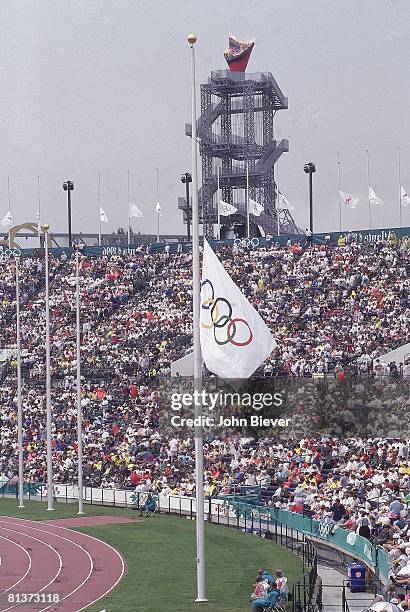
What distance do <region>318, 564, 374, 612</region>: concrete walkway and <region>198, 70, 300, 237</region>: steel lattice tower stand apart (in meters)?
52.5

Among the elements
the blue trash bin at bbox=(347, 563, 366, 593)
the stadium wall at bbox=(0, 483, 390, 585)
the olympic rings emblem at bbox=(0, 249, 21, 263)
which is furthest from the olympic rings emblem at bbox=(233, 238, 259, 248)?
the blue trash bin at bbox=(347, 563, 366, 593)

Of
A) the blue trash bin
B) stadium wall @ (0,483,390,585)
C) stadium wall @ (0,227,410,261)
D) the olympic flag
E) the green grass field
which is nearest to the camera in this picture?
the olympic flag

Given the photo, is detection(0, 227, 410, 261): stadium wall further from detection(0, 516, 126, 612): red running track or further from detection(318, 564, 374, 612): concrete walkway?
detection(318, 564, 374, 612): concrete walkway

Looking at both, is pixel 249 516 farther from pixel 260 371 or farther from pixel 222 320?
pixel 222 320

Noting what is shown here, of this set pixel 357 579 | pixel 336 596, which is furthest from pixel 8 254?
pixel 336 596

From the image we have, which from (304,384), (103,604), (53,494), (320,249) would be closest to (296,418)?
(304,384)

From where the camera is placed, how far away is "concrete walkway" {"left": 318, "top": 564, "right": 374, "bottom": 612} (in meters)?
25.7

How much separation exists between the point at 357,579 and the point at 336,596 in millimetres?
629

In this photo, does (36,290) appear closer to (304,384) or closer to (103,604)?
(304,384)

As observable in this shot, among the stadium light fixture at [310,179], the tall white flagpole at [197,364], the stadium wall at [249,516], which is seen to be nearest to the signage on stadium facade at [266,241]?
the stadium light fixture at [310,179]

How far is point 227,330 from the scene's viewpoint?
79.2ft

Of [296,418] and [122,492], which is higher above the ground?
[296,418]

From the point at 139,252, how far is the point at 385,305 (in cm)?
2112

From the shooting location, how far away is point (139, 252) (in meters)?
71.5
